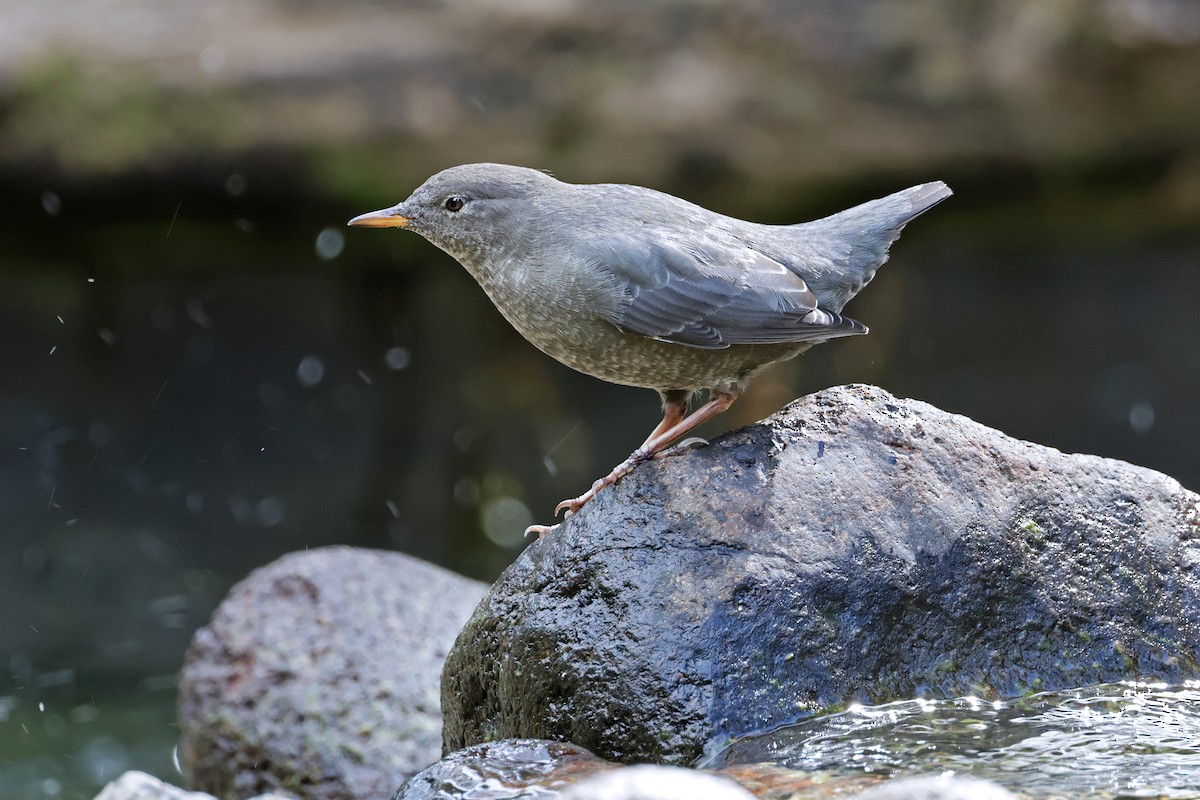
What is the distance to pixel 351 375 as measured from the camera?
24.7 feet

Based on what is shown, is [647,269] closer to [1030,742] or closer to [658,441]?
[658,441]

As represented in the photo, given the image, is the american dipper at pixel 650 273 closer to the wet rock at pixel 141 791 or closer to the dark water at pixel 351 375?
the wet rock at pixel 141 791

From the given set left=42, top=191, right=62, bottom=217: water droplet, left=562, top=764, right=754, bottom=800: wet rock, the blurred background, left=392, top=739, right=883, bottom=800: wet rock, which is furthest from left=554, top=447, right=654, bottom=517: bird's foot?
left=42, top=191, right=62, bottom=217: water droplet

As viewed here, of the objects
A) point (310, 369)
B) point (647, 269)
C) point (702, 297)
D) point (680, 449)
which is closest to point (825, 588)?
point (680, 449)

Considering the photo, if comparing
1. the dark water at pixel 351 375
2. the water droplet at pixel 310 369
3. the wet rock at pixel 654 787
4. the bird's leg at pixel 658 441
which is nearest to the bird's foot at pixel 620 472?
the bird's leg at pixel 658 441

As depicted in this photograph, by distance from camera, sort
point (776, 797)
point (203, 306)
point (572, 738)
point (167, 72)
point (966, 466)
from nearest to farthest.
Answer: point (776, 797) → point (572, 738) → point (966, 466) → point (167, 72) → point (203, 306)

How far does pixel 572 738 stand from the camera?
2803mm

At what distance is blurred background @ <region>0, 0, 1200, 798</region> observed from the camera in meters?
6.82

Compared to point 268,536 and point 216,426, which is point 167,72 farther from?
point 268,536

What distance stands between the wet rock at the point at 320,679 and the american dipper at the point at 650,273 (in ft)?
4.21

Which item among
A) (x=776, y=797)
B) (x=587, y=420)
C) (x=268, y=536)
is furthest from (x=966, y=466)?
(x=268, y=536)

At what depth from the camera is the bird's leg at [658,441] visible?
3.09 metres

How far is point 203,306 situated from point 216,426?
0.73 m

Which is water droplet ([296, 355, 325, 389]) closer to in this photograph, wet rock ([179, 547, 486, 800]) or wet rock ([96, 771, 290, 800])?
wet rock ([179, 547, 486, 800])
